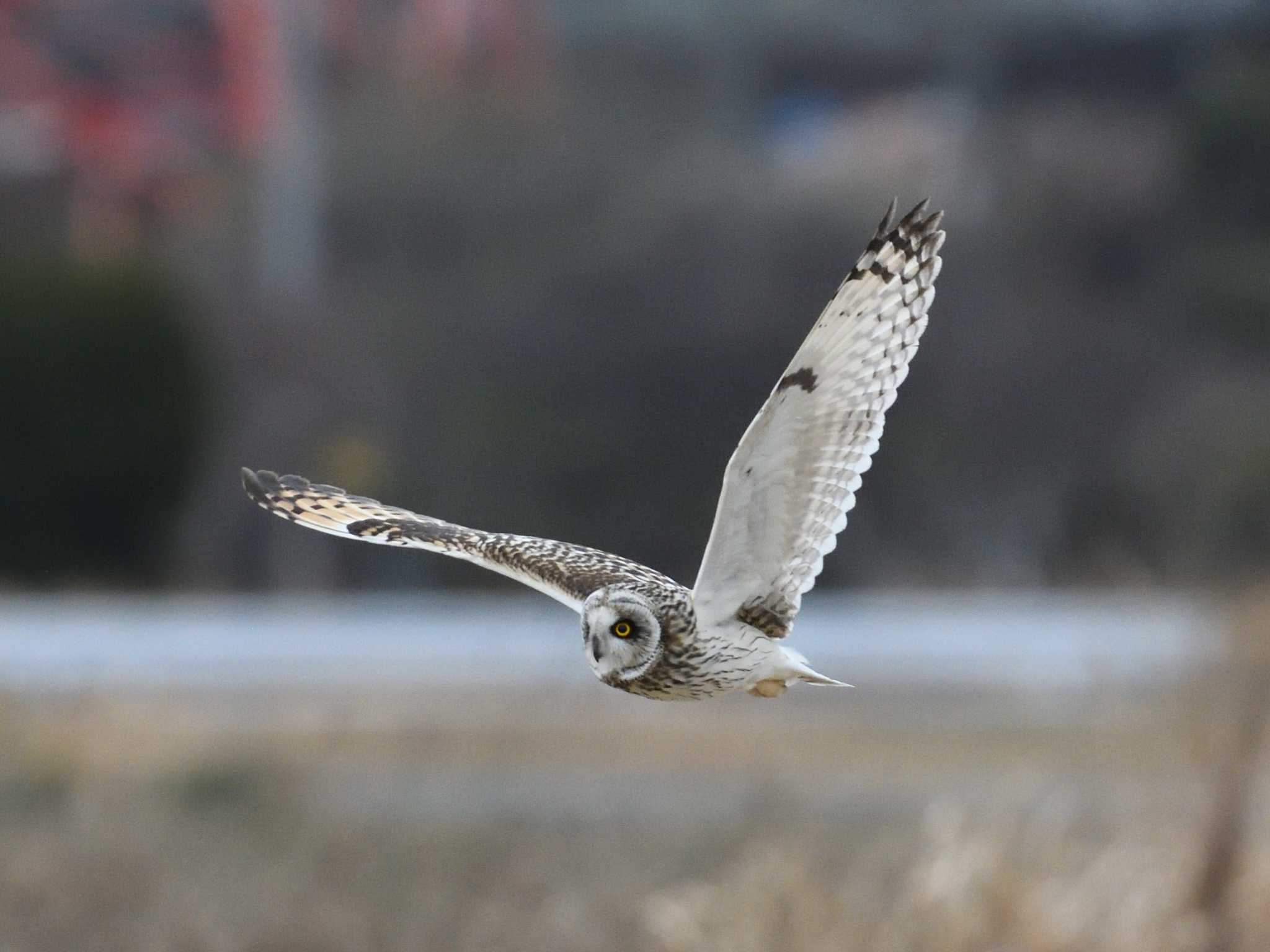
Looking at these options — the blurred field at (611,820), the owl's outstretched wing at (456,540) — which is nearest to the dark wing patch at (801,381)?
the owl's outstretched wing at (456,540)

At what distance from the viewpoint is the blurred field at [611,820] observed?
8.08 metres

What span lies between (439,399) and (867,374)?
17.6m

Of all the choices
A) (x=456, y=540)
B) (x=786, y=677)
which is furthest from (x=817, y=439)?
(x=456, y=540)

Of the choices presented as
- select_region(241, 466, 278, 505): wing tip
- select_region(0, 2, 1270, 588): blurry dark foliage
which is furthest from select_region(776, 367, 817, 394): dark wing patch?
select_region(0, 2, 1270, 588): blurry dark foliage

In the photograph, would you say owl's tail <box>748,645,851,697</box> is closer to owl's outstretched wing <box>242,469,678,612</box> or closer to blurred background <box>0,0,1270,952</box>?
owl's outstretched wing <box>242,469,678,612</box>

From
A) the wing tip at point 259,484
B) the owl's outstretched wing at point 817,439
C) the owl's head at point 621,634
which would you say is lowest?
the wing tip at point 259,484

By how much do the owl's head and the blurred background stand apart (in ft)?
15.2

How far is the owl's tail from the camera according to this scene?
11.3 feet

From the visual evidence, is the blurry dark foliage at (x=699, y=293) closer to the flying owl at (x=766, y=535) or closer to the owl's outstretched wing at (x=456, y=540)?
the owl's outstretched wing at (x=456, y=540)

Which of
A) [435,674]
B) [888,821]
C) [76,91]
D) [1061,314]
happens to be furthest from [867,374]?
[76,91]

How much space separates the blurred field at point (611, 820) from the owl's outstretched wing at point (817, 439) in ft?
13.5

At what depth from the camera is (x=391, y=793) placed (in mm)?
12086

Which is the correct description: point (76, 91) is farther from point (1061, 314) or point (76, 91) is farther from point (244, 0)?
point (1061, 314)

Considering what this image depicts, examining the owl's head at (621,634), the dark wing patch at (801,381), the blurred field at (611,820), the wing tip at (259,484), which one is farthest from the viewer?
the blurred field at (611,820)
